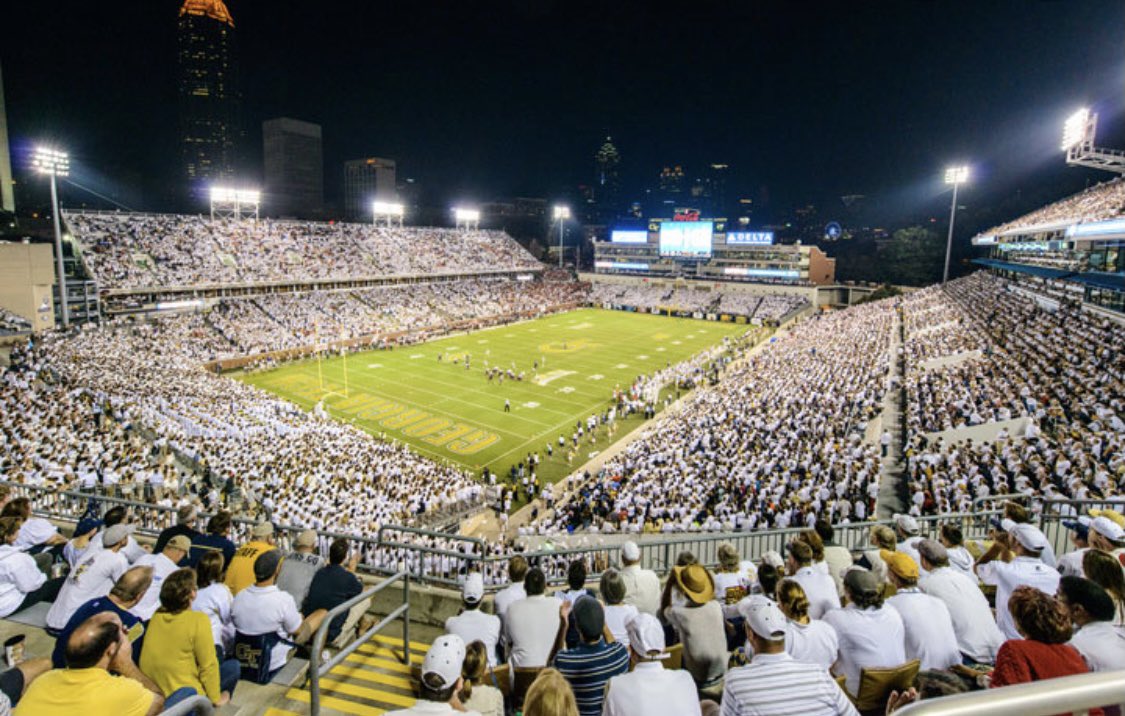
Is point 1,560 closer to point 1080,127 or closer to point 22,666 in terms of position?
point 22,666

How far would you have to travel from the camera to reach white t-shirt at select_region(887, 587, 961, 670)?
439cm

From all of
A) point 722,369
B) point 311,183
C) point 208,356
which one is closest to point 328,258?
point 208,356

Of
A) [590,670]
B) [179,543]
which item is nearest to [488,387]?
[179,543]

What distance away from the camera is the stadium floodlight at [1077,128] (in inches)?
1620

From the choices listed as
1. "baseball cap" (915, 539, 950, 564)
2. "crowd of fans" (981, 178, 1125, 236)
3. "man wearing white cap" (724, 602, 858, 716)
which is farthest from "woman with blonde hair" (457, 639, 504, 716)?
"crowd of fans" (981, 178, 1125, 236)

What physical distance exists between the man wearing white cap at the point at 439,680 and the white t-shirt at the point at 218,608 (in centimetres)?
266

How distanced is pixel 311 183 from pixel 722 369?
168756 mm

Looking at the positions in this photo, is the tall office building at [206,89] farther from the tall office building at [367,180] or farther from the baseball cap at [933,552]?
the baseball cap at [933,552]

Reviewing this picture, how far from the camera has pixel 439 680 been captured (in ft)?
10.4

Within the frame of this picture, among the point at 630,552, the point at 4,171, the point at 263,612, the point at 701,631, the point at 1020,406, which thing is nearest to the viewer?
the point at 701,631

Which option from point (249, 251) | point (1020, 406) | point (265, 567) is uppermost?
point (249, 251)

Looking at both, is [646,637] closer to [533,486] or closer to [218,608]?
[218,608]

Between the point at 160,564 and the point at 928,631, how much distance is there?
6.46 m

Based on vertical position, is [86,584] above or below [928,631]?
below
